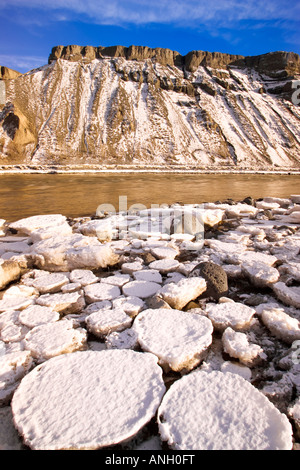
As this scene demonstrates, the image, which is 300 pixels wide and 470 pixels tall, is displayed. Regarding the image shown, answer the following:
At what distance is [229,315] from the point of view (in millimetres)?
2039

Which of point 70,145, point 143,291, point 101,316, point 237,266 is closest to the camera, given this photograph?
point 101,316

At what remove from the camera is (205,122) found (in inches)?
1459

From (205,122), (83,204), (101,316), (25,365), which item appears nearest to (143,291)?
(101,316)

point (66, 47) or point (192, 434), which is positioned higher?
point (66, 47)

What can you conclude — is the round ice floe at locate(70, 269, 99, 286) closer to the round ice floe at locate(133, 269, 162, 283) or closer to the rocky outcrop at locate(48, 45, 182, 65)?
the round ice floe at locate(133, 269, 162, 283)

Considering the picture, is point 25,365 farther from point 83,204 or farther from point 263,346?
point 83,204

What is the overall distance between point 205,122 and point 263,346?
130 ft

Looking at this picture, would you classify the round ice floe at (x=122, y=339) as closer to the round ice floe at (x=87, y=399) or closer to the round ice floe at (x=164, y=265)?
the round ice floe at (x=87, y=399)

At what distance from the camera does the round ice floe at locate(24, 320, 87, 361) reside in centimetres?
168

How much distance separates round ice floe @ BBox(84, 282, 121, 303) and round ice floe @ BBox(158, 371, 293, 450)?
1120 mm

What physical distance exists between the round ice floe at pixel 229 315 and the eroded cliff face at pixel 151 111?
85.3 ft

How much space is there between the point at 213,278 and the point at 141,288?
0.70m

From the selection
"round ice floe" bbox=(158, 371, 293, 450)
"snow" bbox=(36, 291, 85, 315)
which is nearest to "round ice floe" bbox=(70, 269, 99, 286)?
"snow" bbox=(36, 291, 85, 315)
